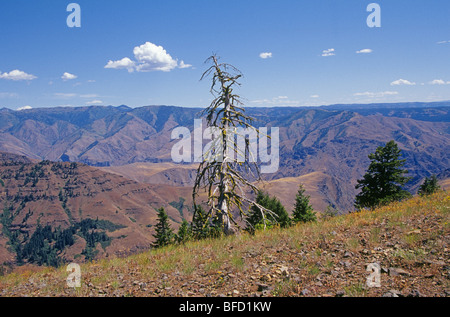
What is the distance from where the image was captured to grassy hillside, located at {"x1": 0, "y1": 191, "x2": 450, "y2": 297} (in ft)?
20.5

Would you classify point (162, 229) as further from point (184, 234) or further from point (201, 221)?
point (201, 221)

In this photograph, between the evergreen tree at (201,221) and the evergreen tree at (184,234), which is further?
the evergreen tree at (184,234)

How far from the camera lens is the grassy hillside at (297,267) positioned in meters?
6.25

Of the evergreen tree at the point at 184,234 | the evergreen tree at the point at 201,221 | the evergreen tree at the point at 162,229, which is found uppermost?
the evergreen tree at the point at 201,221

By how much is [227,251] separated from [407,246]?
579cm

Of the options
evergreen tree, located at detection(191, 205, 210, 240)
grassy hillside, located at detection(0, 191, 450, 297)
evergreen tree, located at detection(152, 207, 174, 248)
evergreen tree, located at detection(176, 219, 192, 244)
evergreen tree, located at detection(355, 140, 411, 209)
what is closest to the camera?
grassy hillside, located at detection(0, 191, 450, 297)

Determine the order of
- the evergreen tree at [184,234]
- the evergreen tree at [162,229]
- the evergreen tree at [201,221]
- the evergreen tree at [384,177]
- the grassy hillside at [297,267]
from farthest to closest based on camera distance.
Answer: the evergreen tree at [162,229] < the evergreen tree at [384,177] < the evergreen tree at [184,234] < the evergreen tree at [201,221] < the grassy hillside at [297,267]

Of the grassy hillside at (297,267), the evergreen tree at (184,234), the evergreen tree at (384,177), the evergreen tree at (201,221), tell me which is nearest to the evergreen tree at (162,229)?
the evergreen tree at (184,234)

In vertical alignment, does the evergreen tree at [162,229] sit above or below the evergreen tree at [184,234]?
below

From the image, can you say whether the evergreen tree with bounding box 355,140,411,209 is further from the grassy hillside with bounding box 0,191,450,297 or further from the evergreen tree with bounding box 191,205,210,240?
the evergreen tree with bounding box 191,205,210,240

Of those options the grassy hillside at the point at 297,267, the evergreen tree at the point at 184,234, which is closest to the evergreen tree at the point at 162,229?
the evergreen tree at the point at 184,234

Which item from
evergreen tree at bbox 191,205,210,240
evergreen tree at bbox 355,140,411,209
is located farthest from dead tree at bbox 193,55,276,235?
evergreen tree at bbox 355,140,411,209

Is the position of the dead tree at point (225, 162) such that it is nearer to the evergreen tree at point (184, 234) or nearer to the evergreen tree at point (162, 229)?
the evergreen tree at point (184, 234)

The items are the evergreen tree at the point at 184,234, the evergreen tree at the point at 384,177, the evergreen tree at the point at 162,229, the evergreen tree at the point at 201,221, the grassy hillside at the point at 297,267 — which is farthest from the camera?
the evergreen tree at the point at 162,229
